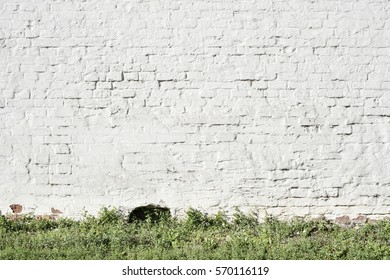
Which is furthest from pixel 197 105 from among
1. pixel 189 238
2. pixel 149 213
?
pixel 189 238

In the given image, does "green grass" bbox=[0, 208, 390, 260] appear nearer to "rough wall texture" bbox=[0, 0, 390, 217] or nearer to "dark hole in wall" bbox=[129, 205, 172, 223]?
"dark hole in wall" bbox=[129, 205, 172, 223]

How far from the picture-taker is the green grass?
5820mm

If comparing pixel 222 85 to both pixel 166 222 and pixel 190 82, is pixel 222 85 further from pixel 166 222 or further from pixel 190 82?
pixel 166 222

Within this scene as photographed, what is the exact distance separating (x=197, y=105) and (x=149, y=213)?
126 centimetres

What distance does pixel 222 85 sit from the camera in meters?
6.71

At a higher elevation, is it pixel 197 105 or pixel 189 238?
pixel 197 105

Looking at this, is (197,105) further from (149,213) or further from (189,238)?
(189,238)

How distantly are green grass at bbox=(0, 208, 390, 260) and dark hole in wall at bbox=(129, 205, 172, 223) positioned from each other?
43mm

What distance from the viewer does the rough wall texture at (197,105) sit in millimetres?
6699

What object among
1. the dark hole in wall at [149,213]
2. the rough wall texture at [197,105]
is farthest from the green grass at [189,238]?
the rough wall texture at [197,105]

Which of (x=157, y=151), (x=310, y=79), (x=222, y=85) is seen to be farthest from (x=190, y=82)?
(x=310, y=79)

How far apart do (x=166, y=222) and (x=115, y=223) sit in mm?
530

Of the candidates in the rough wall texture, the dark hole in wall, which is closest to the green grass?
the dark hole in wall

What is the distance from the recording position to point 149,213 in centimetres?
688
